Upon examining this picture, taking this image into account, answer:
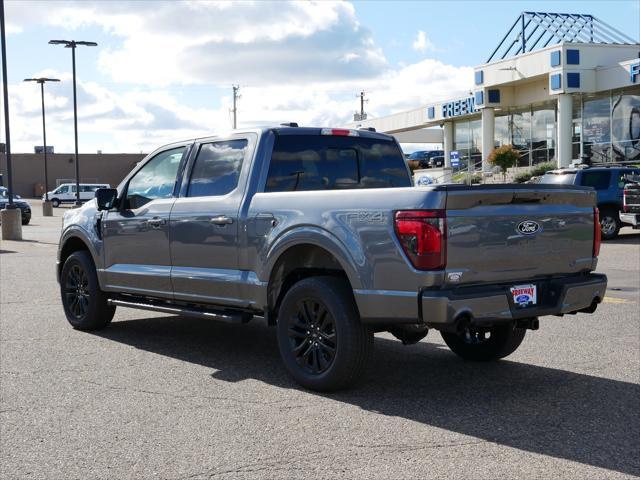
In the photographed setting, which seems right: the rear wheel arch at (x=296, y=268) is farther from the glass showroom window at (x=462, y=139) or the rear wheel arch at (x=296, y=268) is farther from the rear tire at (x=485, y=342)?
the glass showroom window at (x=462, y=139)

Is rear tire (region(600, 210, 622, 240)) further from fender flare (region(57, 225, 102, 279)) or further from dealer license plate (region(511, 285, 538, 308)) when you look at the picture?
dealer license plate (region(511, 285, 538, 308))

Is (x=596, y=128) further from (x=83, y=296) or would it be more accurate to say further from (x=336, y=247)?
(x=336, y=247)

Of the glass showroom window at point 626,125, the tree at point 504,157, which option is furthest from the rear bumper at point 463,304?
the tree at point 504,157

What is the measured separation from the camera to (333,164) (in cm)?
724

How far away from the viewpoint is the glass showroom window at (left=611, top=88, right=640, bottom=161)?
125ft

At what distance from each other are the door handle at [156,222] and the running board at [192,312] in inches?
28.9

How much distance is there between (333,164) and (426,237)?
2.06 m

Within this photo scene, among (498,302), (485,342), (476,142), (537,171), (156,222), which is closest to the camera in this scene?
(498,302)

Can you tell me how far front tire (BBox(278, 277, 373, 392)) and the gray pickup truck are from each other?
11 millimetres

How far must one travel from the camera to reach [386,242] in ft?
18.1

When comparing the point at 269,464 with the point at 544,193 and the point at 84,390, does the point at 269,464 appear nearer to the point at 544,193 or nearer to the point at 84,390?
the point at 84,390

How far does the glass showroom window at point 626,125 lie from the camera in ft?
125

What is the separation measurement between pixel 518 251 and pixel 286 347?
186cm

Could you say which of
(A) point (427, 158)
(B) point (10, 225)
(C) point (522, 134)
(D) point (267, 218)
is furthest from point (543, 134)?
(D) point (267, 218)
